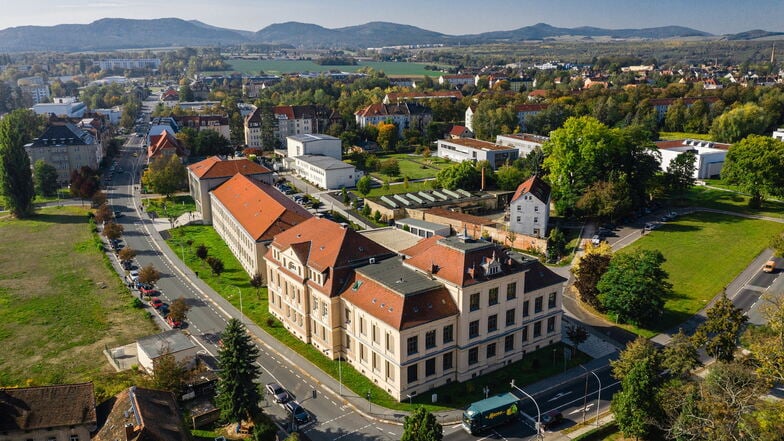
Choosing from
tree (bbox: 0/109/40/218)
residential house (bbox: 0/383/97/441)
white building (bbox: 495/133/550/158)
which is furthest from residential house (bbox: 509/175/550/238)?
tree (bbox: 0/109/40/218)

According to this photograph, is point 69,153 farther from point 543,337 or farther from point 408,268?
point 543,337

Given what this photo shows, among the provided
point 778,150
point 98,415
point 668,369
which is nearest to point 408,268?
point 668,369

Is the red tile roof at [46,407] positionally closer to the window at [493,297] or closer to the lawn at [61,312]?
the lawn at [61,312]

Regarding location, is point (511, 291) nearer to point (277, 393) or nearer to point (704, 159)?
point (277, 393)

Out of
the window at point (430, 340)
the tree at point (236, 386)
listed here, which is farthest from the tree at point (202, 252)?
the window at point (430, 340)

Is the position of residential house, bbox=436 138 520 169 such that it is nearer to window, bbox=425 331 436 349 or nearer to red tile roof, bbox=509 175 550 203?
red tile roof, bbox=509 175 550 203

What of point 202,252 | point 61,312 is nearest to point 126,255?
point 202,252
